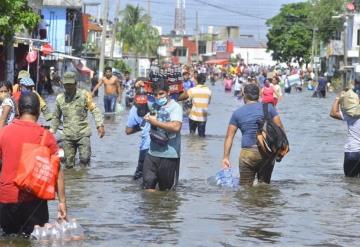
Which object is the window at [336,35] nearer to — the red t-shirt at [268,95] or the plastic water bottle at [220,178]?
the red t-shirt at [268,95]

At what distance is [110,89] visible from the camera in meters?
28.9

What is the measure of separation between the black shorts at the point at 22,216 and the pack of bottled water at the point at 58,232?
0.06 m

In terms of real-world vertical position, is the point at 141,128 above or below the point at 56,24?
below

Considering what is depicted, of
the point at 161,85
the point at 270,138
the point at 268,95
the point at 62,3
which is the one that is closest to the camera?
the point at 161,85

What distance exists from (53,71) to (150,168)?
46.9 m

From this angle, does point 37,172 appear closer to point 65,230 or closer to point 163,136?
point 65,230

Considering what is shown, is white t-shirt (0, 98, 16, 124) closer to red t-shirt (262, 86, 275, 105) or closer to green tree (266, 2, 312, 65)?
red t-shirt (262, 86, 275, 105)

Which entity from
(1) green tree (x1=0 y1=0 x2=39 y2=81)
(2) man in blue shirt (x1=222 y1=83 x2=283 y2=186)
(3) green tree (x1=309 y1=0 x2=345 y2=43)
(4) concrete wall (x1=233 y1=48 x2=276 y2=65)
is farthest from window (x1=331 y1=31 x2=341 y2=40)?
(2) man in blue shirt (x1=222 y1=83 x2=283 y2=186)

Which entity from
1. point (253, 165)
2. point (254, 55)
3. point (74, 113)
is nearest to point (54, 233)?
point (253, 165)

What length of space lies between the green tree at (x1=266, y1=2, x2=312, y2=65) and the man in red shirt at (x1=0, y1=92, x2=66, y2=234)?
371 ft

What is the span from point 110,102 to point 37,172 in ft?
72.7

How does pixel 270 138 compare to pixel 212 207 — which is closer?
pixel 212 207

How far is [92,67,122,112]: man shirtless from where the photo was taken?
2836cm

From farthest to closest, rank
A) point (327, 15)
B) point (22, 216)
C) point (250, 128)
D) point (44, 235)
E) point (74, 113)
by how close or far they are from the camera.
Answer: point (327, 15) → point (74, 113) → point (250, 128) → point (44, 235) → point (22, 216)
